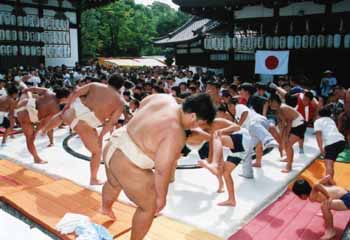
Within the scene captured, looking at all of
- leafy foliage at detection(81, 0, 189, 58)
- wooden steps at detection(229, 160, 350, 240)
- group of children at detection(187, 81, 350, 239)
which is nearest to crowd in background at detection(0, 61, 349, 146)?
group of children at detection(187, 81, 350, 239)

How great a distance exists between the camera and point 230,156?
3949mm

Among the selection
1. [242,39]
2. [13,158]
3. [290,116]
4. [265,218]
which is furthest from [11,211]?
[242,39]

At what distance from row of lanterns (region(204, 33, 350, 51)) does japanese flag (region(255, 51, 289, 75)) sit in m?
0.33

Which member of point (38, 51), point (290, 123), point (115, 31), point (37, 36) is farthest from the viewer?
point (115, 31)

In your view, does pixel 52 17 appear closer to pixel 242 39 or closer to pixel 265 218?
pixel 242 39

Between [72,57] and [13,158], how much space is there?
1218 centimetres

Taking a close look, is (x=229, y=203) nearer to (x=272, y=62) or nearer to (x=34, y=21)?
(x=272, y=62)

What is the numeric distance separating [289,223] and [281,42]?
28.5 ft

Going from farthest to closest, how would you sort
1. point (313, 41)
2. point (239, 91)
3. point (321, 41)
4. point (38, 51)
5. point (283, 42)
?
1. point (38, 51)
2. point (283, 42)
3. point (313, 41)
4. point (321, 41)
5. point (239, 91)

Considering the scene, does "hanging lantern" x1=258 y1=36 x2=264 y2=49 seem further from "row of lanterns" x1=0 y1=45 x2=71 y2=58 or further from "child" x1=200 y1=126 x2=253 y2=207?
"row of lanterns" x1=0 y1=45 x2=71 y2=58

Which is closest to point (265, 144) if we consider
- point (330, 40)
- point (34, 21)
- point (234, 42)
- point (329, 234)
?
point (329, 234)

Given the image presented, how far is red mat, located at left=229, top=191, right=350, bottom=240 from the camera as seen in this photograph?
3.30 m

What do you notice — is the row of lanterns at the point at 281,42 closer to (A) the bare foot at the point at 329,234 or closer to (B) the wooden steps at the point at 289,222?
(B) the wooden steps at the point at 289,222

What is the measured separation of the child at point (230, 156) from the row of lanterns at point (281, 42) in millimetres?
7720
